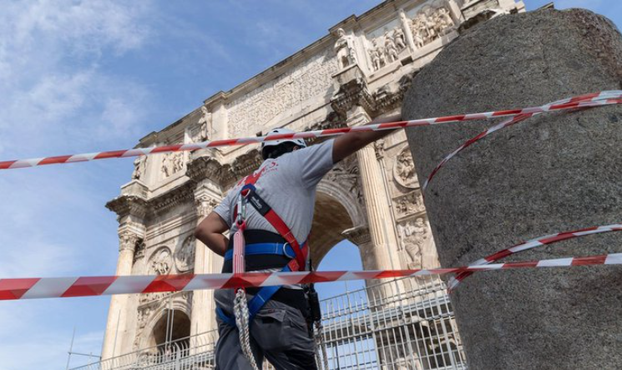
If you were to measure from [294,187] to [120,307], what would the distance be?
46.4 feet

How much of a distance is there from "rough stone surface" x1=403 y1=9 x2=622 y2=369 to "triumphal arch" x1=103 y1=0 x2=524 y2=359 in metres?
7.38

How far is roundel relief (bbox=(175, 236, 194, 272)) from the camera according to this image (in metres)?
13.9

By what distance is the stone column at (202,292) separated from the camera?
11.6 m

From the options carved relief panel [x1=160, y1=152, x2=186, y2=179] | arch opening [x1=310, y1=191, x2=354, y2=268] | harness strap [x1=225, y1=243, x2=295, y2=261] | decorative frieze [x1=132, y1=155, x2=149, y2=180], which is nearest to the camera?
harness strap [x1=225, y1=243, x2=295, y2=261]

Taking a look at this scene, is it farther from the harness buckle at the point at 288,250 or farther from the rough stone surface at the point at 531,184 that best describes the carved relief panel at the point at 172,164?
the rough stone surface at the point at 531,184

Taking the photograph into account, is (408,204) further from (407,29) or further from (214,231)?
(214,231)

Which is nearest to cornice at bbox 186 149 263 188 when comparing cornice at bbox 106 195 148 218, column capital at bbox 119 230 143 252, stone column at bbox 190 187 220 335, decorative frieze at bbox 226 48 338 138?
stone column at bbox 190 187 220 335

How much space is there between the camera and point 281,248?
70.6 inches

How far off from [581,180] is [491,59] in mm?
699

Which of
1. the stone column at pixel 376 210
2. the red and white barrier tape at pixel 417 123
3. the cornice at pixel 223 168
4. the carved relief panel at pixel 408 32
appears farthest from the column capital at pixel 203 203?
the red and white barrier tape at pixel 417 123

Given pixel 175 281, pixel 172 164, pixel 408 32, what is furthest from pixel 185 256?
pixel 175 281

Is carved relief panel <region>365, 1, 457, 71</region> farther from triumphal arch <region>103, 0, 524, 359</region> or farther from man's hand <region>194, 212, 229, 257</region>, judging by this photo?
man's hand <region>194, 212, 229, 257</region>

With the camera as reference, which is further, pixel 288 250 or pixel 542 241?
pixel 288 250

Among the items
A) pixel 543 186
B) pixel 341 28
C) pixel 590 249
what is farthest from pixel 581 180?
pixel 341 28
